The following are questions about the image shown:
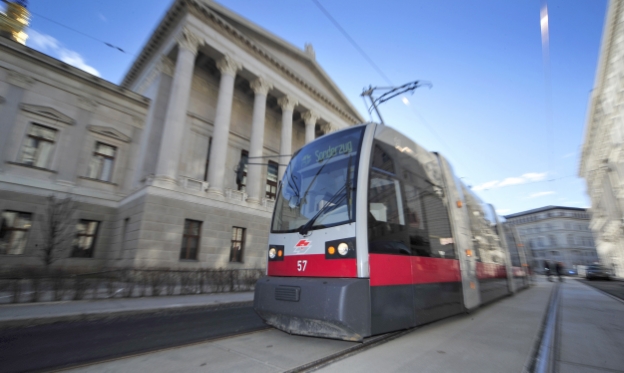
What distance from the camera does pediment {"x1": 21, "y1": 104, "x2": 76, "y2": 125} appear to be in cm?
1695

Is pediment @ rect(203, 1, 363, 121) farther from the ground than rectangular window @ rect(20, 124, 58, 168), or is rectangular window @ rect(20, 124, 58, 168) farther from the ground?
pediment @ rect(203, 1, 363, 121)

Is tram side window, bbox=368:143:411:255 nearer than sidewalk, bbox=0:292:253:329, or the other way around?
tram side window, bbox=368:143:411:255

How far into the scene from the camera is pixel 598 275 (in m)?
29.5

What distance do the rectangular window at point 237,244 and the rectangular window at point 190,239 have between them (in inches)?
100

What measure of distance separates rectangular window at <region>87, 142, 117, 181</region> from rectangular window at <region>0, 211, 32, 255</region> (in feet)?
13.8

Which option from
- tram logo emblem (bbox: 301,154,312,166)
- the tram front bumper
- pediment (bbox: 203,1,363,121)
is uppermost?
pediment (bbox: 203,1,363,121)

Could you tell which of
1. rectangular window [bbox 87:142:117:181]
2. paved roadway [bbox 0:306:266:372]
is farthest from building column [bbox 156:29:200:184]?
paved roadway [bbox 0:306:266:372]

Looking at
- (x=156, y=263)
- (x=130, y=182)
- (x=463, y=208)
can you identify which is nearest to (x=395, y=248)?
(x=463, y=208)

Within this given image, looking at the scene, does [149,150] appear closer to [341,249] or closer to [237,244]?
[237,244]

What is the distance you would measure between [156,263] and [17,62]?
15276 millimetres

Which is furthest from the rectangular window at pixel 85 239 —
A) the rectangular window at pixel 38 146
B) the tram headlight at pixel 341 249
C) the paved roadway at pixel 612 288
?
the paved roadway at pixel 612 288

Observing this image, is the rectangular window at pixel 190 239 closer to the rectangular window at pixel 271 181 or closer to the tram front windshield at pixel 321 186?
the rectangular window at pixel 271 181

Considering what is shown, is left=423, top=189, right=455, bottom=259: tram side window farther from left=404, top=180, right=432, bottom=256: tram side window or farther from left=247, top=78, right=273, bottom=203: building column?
left=247, top=78, right=273, bottom=203: building column

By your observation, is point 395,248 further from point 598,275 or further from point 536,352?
point 598,275
